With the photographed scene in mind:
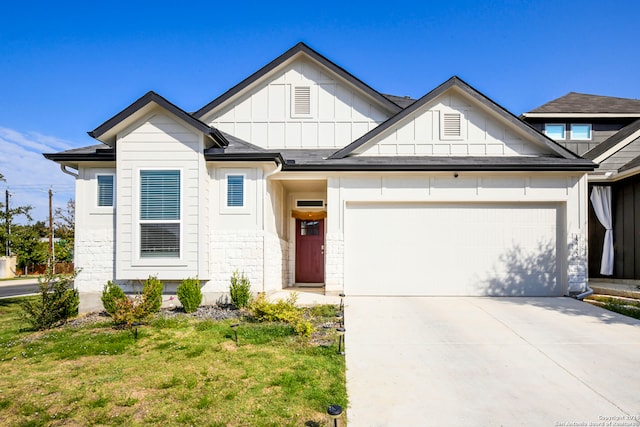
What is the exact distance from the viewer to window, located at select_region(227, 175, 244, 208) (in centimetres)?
978

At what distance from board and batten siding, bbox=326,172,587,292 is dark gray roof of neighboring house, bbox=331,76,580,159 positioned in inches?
27.4

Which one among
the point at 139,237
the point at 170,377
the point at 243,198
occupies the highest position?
the point at 243,198

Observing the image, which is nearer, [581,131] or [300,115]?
[300,115]

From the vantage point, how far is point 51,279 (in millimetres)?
8117

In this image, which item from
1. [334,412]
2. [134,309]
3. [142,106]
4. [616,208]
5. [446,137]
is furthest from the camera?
[616,208]

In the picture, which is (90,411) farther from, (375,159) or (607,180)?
(607,180)

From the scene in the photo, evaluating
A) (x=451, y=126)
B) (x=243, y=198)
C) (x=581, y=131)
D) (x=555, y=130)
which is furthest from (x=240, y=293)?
A: (x=581, y=131)

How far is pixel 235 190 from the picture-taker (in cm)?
981

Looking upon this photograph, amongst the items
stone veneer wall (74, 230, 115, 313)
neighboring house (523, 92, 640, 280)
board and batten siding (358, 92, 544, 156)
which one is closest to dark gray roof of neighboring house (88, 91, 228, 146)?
stone veneer wall (74, 230, 115, 313)

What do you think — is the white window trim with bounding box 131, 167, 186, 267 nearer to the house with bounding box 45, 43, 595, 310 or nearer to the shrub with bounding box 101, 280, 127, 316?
the house with bounding box 45, 43, 595, 310

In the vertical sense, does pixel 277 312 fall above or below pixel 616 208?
below

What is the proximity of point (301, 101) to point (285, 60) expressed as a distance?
51.0 inches

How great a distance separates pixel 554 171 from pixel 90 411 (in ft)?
35.3

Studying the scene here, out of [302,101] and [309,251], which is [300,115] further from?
[309,251]
